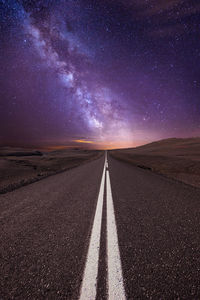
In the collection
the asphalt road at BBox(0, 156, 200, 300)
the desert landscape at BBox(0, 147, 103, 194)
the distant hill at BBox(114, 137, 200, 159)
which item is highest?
the distant hill at BBox(114, 137, 200, 159)

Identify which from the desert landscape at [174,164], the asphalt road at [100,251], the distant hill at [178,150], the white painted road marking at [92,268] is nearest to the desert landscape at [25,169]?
the asphalt road at [100,251]

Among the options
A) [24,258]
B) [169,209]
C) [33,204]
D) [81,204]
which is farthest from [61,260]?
[169,209]

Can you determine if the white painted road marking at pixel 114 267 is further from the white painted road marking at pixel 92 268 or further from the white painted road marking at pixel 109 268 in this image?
the white painted road marking at pixel 92 268

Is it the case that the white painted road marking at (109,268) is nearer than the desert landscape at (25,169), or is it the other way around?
the white painted road marking at (109,268)

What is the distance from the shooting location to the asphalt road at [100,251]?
1.27 metres

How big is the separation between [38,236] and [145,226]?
200 centimetres

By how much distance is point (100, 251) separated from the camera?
1.80 meters

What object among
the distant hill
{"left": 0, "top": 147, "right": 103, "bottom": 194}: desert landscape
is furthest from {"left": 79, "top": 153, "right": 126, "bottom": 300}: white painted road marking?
the distant hill

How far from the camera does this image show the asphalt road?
1269 mm

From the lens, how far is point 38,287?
1.29 m

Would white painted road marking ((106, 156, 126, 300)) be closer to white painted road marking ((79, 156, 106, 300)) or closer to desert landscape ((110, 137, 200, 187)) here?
white painted road marking ((79, 156, 106, 300))

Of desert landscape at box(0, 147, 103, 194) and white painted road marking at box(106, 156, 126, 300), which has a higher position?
white painted road marking at box(106, 156, 126, 300)

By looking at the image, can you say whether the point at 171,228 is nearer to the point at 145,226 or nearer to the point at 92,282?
the point at 145,226

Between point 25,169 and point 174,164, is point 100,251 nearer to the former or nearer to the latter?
point 25,169
